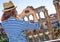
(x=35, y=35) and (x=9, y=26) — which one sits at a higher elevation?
(x=9, y=26)

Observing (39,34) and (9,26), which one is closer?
(9,26)

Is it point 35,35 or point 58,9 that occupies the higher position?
point 58,9

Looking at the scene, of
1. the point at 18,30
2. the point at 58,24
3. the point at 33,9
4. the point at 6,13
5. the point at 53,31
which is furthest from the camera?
the point at 58,24

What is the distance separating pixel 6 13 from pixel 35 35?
2.27 m

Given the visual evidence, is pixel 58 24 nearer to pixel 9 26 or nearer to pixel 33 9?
pixel 33 9

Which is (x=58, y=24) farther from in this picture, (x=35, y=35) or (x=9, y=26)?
(x=9, y=26)

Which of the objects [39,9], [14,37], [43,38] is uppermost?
[39,9]

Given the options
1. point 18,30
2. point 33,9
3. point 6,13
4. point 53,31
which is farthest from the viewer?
point 33,9

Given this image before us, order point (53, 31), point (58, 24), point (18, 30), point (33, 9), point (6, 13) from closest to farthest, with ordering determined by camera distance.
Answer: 1. point (18, 30)
2. point (6, 13)
3. point (53, 31)
4. point (33, 9)
5. point (58, 24)

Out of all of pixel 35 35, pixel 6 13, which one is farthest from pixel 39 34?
pixel 6 13

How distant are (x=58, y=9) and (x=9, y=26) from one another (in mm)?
3916

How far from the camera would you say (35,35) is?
22.3 feet

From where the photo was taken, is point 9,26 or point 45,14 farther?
point 45,14

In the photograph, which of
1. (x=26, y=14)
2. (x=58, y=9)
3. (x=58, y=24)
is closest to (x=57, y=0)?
(x=58, y=9)
